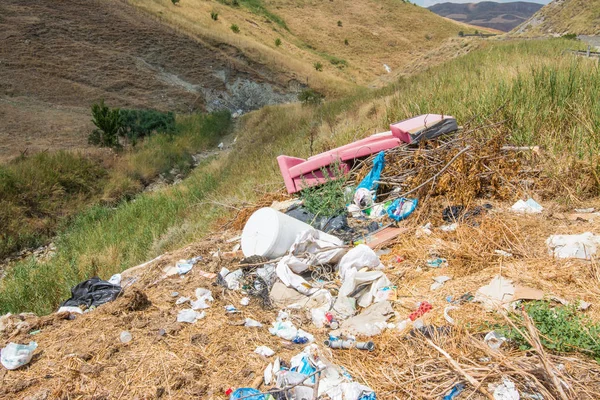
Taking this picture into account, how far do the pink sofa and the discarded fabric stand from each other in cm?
224

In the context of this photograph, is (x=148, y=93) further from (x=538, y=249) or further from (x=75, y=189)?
(x=538, y=249)

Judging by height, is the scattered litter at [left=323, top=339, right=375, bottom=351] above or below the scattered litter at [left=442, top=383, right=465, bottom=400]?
below

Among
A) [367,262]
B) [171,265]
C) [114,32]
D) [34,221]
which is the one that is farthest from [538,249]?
[114,32]

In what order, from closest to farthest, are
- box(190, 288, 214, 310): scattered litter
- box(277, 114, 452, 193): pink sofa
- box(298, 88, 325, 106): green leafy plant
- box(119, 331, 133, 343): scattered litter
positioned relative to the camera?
box(119, 331, 133, 343): scattered litter < box(190, 288, 214, 310): scattered litter < box(277, 114, 452, 193): pink sofa < box(298, 88, 325, 106): green leafy plant

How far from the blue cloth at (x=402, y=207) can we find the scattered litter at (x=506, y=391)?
7.32 ft

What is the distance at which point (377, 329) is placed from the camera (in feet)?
8.33

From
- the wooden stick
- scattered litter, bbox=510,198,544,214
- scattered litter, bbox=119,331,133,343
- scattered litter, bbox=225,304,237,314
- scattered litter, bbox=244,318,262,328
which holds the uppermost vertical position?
the wooden stick

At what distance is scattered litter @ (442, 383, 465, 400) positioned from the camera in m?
1.90

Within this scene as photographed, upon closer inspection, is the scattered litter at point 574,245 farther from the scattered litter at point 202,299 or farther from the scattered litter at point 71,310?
the scattered litter at point 71,310

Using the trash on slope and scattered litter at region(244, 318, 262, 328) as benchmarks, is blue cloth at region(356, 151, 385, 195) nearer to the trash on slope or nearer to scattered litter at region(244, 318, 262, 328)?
the trash on slope

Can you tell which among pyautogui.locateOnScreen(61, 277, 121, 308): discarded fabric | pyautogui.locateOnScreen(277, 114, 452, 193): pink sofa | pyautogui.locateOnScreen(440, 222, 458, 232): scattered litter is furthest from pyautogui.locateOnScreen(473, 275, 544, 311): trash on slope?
pyautogui.locateOnScreen(61, 277, 121, 308): discarded fabric

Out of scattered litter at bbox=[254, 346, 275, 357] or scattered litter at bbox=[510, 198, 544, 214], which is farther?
scattered litter at bbox=[510, 198, 544, 214]

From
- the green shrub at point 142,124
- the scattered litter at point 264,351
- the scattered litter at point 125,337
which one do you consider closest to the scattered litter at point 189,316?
the scattered litter at point 125,337

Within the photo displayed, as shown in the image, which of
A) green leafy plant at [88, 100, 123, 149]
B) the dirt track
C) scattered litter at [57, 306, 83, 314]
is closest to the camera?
scattered litter at [57, 306, 83, 314]
